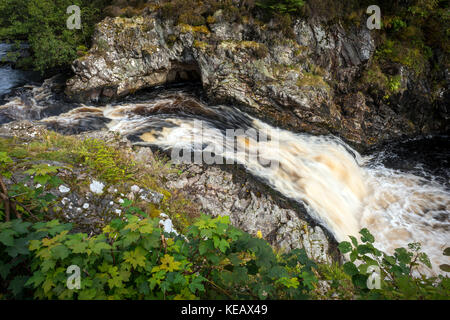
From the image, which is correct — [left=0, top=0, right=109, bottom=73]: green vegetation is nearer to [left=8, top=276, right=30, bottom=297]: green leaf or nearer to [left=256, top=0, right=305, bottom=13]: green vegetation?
[left=256, top=0, right=305, bottom=13]: green vegetation

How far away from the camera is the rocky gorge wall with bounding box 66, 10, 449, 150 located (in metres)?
8.55

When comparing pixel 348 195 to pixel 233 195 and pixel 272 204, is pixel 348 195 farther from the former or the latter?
pixel 233 195

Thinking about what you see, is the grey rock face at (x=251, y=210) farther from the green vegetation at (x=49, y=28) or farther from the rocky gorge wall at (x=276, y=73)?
the green vegetation at (x=49, y=28)

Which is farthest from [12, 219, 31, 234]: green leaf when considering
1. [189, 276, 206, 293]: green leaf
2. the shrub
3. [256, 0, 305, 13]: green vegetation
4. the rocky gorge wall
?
[256, 0, 305, 13]: green vegetation

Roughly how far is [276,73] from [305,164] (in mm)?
3695

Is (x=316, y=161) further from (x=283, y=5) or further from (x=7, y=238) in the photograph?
(x=7, y=238)

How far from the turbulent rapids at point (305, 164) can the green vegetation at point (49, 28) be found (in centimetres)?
370

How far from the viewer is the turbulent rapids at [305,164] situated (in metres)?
5.91

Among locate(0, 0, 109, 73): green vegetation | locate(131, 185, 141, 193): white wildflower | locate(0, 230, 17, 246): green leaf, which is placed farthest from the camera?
locate(0, 0, 109, 73): green vegetation

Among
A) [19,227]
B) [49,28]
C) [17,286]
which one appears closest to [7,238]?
[19,227]

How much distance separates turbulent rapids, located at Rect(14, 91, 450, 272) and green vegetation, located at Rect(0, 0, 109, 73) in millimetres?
3696
